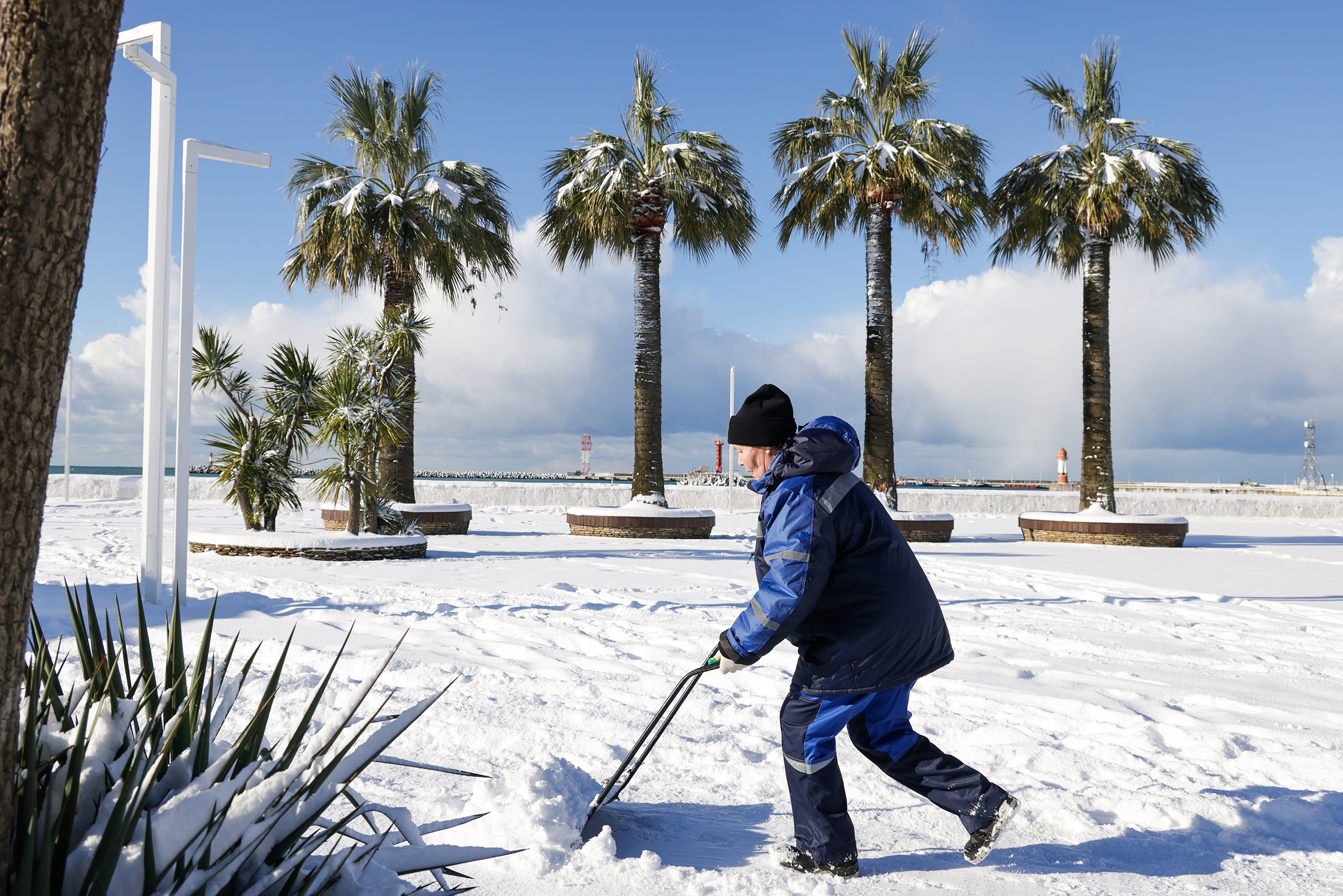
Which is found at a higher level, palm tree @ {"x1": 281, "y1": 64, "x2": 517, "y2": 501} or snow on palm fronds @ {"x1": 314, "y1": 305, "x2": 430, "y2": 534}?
palm tree @ {"x1": 281, "y1": 64, "x2": 517, "y2": 501}

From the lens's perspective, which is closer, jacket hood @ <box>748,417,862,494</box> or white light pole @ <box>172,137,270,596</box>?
jacket hood @ <box>748,417,862,494</box>

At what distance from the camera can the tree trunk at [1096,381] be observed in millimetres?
16281

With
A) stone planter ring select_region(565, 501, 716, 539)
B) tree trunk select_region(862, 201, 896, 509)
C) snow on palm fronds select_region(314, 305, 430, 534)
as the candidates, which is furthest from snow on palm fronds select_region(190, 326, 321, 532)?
tree trunk select_region(862, 201, 896, 509)

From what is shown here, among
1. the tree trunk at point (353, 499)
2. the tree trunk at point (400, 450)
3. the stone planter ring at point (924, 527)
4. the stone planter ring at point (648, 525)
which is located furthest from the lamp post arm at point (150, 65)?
the stone planter ring at point (924, 527)

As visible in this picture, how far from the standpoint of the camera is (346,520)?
14961 mm

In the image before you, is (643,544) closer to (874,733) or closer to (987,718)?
(987,718)

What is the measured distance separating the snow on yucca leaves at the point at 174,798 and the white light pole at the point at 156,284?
534 centimetres

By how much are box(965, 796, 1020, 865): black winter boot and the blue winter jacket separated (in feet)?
1.52

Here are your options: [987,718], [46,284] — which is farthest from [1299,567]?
[46,284]

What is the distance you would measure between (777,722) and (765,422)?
2.08 meters

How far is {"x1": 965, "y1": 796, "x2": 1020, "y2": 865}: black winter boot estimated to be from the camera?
8.61ft

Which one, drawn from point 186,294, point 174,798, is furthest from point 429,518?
point 174,798

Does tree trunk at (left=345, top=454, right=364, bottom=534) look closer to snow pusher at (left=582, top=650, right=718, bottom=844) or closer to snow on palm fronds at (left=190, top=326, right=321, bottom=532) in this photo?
snow on palm fronds at (left=190, top=326, right=321, bottom=532)

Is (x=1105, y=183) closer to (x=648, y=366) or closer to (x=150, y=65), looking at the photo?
(x=648, y=366)
